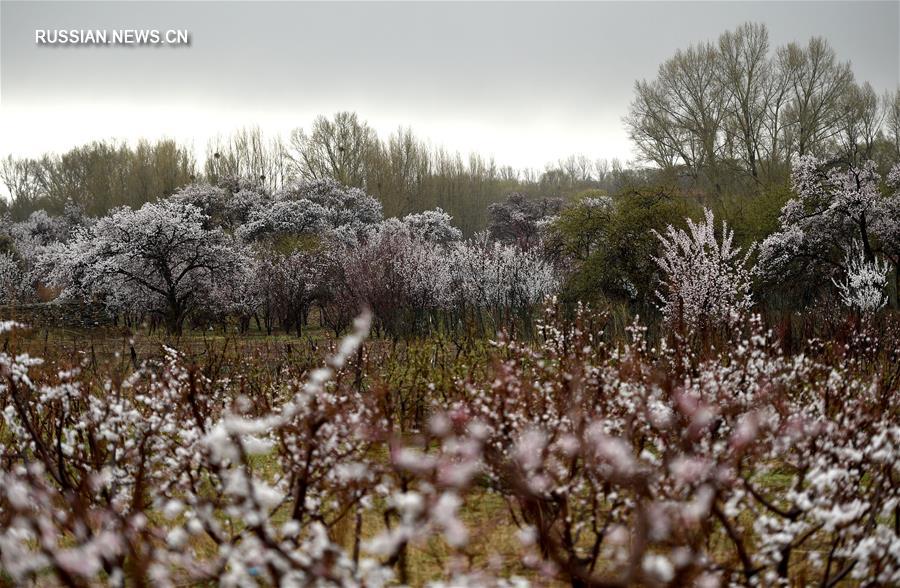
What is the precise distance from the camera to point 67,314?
842 inches

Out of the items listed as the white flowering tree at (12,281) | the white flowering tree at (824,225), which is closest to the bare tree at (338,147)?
the white flowering tree at (12,281)

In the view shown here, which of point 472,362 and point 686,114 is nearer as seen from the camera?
point 472,362

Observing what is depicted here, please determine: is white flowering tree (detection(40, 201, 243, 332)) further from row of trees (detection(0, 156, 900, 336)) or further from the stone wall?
the stone wall

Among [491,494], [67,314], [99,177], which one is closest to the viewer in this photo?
[491,494]

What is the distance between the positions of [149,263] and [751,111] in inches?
844

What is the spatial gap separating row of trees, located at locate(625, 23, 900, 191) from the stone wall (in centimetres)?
2022

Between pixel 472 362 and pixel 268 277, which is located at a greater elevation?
pixel 268 277

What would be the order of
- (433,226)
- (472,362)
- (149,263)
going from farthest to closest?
(433,226), (149,263), (472,362)

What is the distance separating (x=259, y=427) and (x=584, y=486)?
7.91 ft

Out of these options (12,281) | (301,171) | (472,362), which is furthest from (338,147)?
(472,362)

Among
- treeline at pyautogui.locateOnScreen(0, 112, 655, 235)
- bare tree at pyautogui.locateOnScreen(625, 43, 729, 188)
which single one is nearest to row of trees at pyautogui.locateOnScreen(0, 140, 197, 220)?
treeline at pyautogui.locateOnScreen(0, 112, 655, 235)

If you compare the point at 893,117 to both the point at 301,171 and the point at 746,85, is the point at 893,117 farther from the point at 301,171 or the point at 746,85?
the point at 301,171

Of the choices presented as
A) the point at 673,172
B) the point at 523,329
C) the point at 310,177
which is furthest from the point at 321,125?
the point at 523,329

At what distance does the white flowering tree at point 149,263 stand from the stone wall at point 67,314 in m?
0.45
